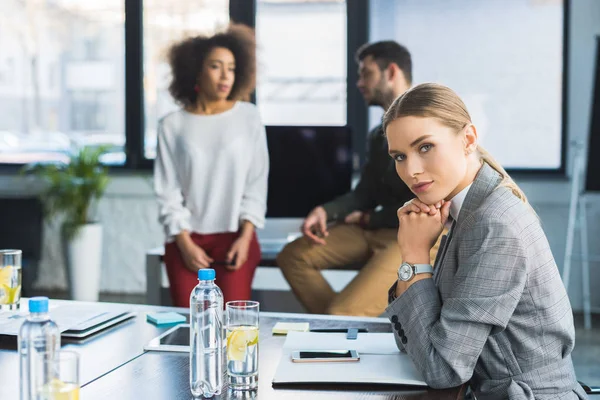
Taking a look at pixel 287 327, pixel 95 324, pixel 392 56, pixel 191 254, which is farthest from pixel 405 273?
pixel 392 56

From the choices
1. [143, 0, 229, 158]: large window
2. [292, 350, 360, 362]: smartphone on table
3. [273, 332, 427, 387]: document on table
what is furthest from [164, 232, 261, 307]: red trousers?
[143, 0, 229, 158]: large window

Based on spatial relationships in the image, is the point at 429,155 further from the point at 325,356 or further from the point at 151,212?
the point at 151,212

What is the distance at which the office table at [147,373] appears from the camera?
4.18ft

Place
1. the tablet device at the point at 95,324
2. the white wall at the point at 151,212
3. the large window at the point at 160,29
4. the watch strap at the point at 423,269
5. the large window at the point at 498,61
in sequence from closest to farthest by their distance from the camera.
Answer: the watch strap at the point at 423,269
the tablet device at the point at 95,324
the white wall at the point at 151,212
the large window at the point at 498,61
the large window at the point at 160,29

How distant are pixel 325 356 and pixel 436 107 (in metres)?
0.52

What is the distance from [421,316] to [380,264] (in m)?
1.45

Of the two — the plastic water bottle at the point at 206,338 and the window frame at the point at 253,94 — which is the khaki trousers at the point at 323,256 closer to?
the window frame at the point at 253,94

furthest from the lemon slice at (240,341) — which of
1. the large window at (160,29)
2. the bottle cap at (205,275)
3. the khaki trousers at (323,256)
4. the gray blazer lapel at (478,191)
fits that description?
the large window at (160,29)

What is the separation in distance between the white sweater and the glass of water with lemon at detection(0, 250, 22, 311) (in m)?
0.93

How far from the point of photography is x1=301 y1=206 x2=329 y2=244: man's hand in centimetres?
305

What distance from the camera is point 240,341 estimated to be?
1.28 metres

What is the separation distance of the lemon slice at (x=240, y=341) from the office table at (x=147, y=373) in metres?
0.06

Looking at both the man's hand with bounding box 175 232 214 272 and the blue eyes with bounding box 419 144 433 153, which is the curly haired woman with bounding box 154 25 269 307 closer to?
the man's hand with bounding box 175 232 214 272

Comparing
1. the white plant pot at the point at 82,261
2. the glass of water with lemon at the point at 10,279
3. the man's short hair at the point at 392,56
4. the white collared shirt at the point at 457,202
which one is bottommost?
the white plant pot at the point at 82,261
